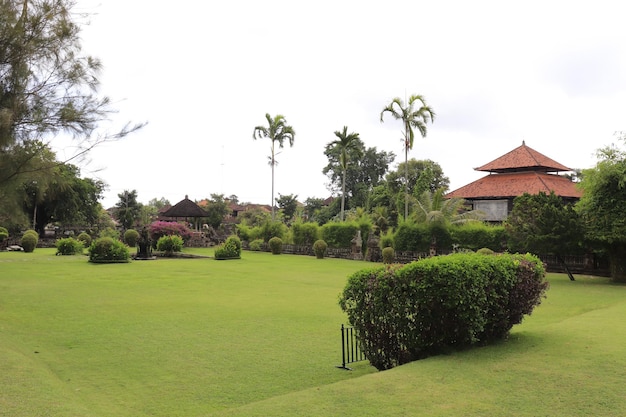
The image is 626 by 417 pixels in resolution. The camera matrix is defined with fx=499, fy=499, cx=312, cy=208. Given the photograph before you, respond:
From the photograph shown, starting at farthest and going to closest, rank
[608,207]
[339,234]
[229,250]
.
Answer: [339,234], [229,250], [608,207]

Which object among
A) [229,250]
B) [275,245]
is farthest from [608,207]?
[275,245]

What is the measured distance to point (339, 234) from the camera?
31750mm

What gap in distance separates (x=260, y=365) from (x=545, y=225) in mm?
14812

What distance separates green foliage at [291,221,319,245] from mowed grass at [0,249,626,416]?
Answer: 67.4 feet

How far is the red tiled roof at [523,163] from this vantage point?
3328 cm

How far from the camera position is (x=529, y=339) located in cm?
709

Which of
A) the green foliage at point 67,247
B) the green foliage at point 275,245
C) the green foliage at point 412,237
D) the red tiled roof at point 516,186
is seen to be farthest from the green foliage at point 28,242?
the red tiled roof at point 516,186

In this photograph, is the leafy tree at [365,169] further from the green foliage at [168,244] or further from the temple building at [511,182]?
the green foliage at [168,244]

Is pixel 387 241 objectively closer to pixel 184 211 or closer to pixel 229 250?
pixel 229 250

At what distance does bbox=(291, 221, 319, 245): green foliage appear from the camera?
111 feet

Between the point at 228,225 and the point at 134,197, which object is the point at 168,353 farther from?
the point at 134,197

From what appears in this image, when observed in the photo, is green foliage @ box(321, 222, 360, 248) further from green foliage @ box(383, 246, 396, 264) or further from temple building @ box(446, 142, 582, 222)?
temple building @ box(446, 142, 582, 222)

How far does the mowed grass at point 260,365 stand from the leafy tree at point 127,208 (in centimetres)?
5046

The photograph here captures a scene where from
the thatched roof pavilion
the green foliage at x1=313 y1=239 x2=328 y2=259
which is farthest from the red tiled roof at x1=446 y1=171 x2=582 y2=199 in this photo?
the thatched roof pavilion
